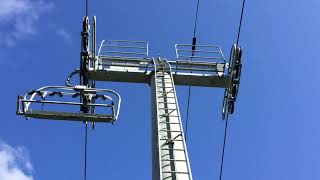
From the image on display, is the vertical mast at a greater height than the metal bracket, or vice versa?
the metal bracket

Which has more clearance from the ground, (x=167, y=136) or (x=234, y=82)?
(x=234, y=82)

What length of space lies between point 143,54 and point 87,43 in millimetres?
1684

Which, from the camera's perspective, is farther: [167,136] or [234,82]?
[234,82]

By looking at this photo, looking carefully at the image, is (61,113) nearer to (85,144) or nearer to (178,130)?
(178,130)

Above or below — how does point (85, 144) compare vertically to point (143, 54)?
below

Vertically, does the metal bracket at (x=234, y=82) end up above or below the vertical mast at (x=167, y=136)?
above

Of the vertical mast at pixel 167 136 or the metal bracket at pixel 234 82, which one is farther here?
the metal bracket at pixel 234 82

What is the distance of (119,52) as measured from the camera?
1383 centimetres

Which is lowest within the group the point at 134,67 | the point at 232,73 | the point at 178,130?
the point at 178,130

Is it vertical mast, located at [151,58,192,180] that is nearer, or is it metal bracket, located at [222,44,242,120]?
vertical mast, located at [151,58,192,180]

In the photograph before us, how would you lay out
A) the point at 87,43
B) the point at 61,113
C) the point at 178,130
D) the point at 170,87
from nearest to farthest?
1. the point at 61,113
2. the point at 178,130
3. the point at 170,87
4. the point at 87,43

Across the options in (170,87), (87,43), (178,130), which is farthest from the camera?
(87,43)

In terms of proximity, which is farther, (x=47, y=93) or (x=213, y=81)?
(x=213, y=81)

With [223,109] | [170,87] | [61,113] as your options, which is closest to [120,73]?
[170,87]
